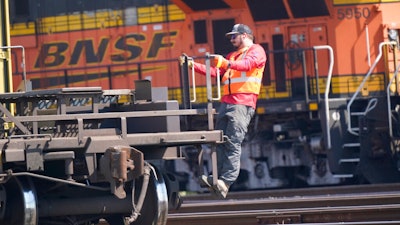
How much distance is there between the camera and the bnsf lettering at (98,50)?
45.6 feet

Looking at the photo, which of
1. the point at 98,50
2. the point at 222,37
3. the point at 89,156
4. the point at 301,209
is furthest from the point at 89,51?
the point at 89,156

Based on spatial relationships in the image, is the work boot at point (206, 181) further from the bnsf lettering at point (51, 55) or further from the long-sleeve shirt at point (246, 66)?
the bnsf lettering at point (51, 55)

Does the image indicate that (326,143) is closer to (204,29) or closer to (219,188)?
(204,29)

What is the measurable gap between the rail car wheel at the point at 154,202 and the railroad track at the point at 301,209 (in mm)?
1879

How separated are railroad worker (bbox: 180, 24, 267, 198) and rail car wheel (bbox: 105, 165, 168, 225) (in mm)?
558

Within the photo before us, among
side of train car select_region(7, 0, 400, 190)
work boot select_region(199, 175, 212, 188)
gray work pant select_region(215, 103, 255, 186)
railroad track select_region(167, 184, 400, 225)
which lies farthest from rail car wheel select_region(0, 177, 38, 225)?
side of train car select_region(7, 0, 400, 190)

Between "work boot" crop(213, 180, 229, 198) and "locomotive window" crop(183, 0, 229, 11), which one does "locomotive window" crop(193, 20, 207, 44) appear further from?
"work boot" crop(213, 180, 229, 198)

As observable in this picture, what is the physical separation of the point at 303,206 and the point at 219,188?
297cm

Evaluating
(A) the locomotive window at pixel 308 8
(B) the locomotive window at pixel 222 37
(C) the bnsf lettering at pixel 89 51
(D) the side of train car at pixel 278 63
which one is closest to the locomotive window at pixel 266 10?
(D) the side of train car at pixel 278 63

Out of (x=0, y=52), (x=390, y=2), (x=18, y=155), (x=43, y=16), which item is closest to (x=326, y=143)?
(x=390, y=2)

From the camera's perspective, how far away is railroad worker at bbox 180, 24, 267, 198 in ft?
25.1

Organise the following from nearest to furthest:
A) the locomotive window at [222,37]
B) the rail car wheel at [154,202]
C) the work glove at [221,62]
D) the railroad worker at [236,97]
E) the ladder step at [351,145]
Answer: the rail car wheel at [154,202], the work glove at [221,62], the railroad worker at [236,97], the ladder step at [351,145], the locomotive window at [222,37]

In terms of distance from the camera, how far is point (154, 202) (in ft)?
22.9

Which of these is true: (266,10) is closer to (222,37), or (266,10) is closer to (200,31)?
(222,37)
